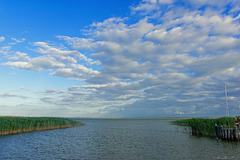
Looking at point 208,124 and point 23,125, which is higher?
point 208,124

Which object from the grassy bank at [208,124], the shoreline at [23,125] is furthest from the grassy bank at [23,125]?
the grassy bank at [208,124]

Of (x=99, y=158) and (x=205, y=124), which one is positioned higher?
(x=205, y=124)

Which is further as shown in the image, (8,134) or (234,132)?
(8,134)

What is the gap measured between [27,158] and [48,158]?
2.23 meters

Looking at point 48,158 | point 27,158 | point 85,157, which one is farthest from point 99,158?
point 27,158

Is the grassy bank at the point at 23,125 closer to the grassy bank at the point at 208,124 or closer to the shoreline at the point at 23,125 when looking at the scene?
the shoreline at the point at 23,125

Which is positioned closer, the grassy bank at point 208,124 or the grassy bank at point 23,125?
the grassy bank at point 208,124

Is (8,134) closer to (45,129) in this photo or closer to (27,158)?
(45,129)

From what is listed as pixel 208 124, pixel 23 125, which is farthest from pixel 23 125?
pixel 208 124

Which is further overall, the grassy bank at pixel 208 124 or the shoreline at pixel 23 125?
the shoreline at pixel 23 125

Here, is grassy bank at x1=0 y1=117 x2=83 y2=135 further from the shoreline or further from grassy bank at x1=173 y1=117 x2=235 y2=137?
grassy bank at x1=173 y1=117 x2=235 y2=137

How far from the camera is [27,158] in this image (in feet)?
66.1

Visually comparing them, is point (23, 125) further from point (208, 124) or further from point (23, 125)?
point (208, 124)

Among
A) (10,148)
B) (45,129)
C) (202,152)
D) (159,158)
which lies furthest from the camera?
(45,129)
